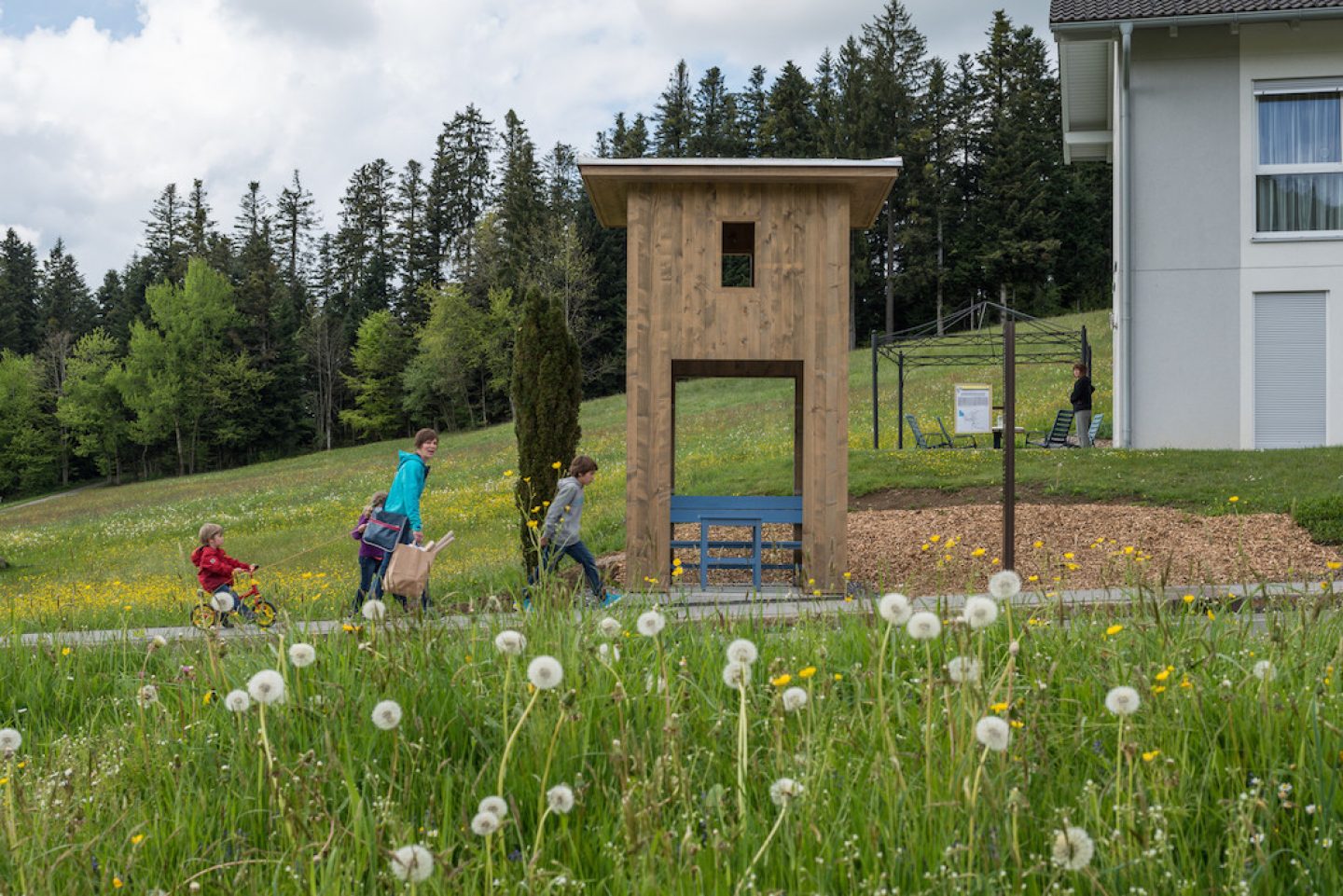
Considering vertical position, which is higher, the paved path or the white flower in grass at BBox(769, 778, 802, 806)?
the white flower in grass at BBox(769, 778, 802, 806)

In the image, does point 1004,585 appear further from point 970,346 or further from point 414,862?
point 970,346

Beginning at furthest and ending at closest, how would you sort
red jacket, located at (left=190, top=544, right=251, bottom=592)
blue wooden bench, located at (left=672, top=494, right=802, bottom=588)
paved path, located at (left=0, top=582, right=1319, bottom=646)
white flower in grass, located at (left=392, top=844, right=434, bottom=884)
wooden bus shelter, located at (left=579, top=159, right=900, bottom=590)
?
blue wooden bench, located at (left=672, top=494, right=802, bottom=588), wooden bus shelter, located at (left=579, top=159, right=900, bottom=590), red jacket, located at (left=190, top=544, right=251, bottom=592), paved path, located at (left=0, top=582, right=1319, bottom=646), white flower in grass, located at (left=392, top=844, right=434, bottom=884)

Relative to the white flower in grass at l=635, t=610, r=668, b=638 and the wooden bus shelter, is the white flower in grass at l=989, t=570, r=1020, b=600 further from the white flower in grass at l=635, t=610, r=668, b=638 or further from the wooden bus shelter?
the wooden bus shelter

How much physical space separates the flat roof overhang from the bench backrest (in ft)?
10.6

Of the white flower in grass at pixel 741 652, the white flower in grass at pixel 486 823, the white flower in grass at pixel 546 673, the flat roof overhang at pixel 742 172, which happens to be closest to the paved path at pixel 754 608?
the white flower in grass at pixel 741 652

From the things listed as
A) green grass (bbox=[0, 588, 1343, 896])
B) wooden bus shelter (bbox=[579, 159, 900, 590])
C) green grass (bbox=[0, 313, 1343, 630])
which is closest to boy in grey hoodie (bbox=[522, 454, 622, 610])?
green grass (bbox=[0, 313, 1343, 630])

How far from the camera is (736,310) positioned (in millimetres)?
12102

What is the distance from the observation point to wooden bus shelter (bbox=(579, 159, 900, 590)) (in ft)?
39.5

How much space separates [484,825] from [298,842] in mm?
1003

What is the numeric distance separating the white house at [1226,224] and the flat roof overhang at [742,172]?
8.91m

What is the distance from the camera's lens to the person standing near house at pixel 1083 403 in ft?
73.2

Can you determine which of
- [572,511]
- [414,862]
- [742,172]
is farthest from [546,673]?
[742,172]

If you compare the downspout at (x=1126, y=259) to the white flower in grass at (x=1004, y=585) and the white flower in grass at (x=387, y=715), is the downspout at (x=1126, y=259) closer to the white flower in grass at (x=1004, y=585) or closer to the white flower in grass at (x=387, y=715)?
the white flower in grass at (x=1004, y=585)

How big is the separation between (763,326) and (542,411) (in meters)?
2.51
